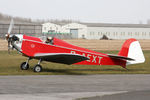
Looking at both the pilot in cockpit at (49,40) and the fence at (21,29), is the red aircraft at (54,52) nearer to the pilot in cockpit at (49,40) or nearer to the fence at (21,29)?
the pilot in cockpit at (49,40)

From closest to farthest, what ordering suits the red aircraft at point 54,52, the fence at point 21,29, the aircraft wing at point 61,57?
the aircraft wing at point 61,57
the red aircraft at point 54,52
the fence at point 21,29

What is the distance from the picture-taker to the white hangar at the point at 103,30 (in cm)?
9094

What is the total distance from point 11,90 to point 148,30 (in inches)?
3439

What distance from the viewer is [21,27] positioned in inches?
2333

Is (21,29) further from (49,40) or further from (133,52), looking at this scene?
(133,52)

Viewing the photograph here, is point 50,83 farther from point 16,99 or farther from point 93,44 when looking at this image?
point 93,44

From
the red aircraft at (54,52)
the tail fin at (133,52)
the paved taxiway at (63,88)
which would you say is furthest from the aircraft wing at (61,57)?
the tail fin at (133,52)

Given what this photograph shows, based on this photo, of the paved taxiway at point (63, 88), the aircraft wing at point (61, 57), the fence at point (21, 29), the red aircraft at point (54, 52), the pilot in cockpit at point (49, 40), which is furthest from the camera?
the fence at point (21, 29)

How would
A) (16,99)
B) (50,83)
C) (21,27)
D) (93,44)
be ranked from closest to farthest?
(16,99), (50,83), (93,44), (21,27)

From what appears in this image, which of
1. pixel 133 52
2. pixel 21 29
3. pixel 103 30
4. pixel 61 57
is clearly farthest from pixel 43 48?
pixel 103 30

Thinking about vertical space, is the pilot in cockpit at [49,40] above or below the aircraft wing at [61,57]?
above

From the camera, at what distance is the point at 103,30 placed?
298 ft

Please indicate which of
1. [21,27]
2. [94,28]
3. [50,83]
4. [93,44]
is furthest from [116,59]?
[94,28]

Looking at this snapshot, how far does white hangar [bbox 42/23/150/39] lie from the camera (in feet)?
298
